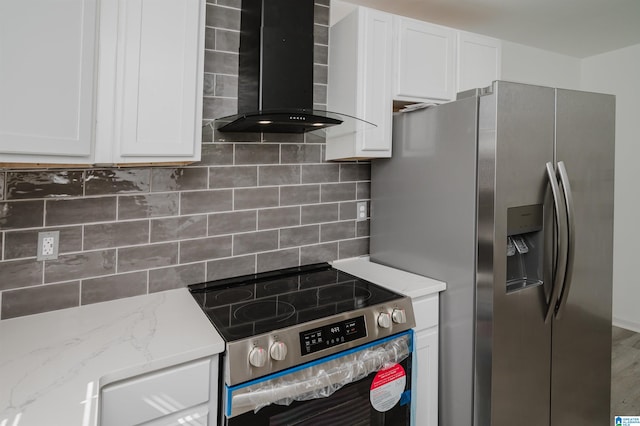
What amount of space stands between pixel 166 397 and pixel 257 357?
0.30m

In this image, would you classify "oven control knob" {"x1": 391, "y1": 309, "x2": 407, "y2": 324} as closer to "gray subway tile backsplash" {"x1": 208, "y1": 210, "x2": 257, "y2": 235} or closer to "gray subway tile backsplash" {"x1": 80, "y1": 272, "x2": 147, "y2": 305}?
"gray subway tile backsplash" {"x1": 208, "y1": 210, "x2": 257, "y2": 235}

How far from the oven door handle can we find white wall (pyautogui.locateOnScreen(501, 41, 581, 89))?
270 centimetres

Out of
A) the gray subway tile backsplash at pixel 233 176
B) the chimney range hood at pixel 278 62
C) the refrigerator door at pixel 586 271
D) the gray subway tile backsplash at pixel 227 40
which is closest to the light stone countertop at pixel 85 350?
the gray subway tile backsplash at pixel 233 176

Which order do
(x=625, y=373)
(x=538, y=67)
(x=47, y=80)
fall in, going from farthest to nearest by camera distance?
(x=538, y=67), (x=625, y=373), (x=47, y=80)

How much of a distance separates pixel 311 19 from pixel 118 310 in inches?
61.2

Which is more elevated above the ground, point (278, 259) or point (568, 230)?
point (568, 230)

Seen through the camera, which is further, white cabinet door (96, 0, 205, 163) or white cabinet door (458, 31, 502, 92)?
white cabinet door (458, 31, 502, 92)

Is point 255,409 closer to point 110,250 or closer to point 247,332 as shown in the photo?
point 247,332

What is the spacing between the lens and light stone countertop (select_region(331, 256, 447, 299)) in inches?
70.7

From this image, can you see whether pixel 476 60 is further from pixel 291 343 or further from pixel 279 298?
pixel 291 343

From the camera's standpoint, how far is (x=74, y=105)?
1.22 metres

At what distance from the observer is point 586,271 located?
1.93 metres

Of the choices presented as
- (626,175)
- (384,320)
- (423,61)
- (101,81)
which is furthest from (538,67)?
(101,81)

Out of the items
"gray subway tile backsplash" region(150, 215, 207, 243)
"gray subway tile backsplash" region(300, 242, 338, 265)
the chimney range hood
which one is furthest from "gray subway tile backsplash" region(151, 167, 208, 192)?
"gray subway tile backsplash" region(300, 242, 338, 265)
